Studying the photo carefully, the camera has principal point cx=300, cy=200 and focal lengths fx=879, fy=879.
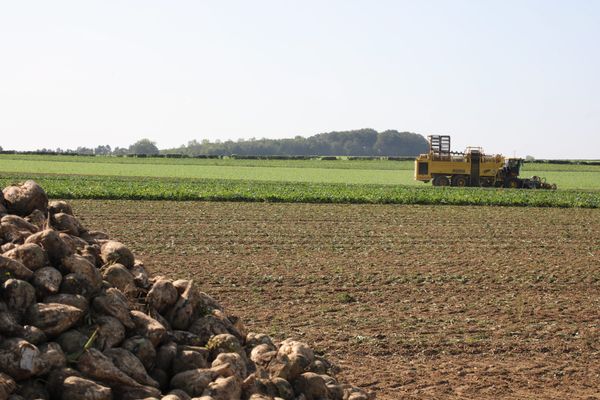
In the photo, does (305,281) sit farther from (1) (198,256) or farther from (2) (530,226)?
(2) (530,226)

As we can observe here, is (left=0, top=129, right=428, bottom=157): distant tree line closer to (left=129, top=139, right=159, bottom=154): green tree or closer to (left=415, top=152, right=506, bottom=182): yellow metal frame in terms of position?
(left=129, top=139, right=159, bottom=154): green tree

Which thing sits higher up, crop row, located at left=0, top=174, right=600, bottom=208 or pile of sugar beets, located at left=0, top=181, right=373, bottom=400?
pile of sugar beets, located at left=0, top=181, right=373, bottom=400

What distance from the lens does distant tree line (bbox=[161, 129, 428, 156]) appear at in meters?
152

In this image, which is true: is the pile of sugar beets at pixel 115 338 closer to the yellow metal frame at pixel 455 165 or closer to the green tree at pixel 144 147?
the yellow metal frame at pixel 455 165

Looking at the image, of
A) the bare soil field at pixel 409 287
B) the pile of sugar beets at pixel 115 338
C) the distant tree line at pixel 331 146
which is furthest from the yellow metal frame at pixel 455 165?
the distant tree line at pixel 331 146

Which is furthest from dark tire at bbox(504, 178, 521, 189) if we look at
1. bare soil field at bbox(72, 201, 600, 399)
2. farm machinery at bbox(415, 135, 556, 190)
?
bare soil field at bbox(72, 201, 600, 399)

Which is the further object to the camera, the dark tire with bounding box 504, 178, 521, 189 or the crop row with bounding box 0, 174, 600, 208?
the dark tire with bounding box 504, 178, 521, 189

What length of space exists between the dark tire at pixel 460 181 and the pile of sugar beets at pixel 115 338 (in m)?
38.8

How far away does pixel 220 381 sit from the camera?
21.9ft

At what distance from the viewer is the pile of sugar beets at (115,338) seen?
6.27m

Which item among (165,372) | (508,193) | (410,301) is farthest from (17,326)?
(508,193)

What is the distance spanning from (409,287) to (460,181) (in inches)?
1234

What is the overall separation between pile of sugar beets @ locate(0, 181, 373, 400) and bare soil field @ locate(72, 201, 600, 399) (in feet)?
7.68

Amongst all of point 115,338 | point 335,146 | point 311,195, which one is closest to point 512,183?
point 311,195
